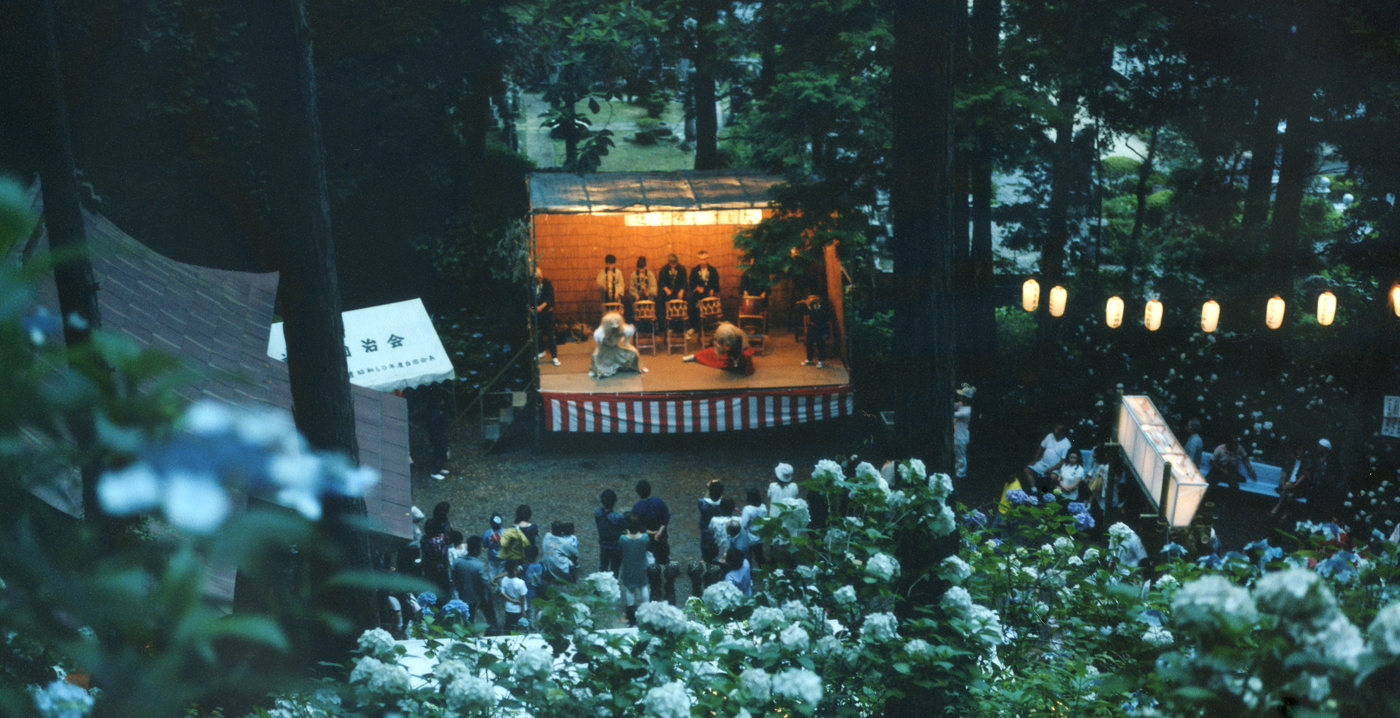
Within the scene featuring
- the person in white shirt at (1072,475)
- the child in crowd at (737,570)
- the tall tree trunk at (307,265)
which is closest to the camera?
the tall tree trunk at (307,265)

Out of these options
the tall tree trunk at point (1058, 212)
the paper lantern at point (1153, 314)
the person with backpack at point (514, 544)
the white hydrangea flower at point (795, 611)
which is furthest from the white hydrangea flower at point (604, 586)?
the tall tree trunk at point (1058, 212)

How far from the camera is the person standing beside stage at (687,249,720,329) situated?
671 inches

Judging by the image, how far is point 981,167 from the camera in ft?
48.6

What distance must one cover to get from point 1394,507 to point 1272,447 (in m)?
2.21

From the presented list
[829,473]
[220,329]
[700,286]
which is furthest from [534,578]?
[700,286]

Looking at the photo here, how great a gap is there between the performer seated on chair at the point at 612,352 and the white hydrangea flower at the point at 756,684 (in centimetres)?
1199

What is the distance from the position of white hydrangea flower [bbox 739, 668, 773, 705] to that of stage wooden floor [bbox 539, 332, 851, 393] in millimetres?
11644

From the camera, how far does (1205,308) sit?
42.5ft

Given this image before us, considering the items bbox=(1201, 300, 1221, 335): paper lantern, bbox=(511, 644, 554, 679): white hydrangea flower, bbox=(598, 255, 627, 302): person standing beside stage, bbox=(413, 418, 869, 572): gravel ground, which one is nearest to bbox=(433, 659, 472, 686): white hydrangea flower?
bbox=(511, 644, 554, 679): white hydrangea flower

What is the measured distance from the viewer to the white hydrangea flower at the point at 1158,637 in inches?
145

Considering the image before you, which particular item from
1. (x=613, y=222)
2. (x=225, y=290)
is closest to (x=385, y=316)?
(x=225, y=290)

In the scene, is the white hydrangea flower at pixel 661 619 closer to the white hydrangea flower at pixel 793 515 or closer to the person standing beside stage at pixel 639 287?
the white hydrangea flower at pixel 793 515

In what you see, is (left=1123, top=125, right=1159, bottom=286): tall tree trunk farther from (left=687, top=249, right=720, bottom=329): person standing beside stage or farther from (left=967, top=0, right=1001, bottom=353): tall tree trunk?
(left=687, top=249, right=720, bottom=329): person standing beside stage

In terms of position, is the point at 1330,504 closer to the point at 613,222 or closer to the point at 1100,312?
the point at 1100,312
